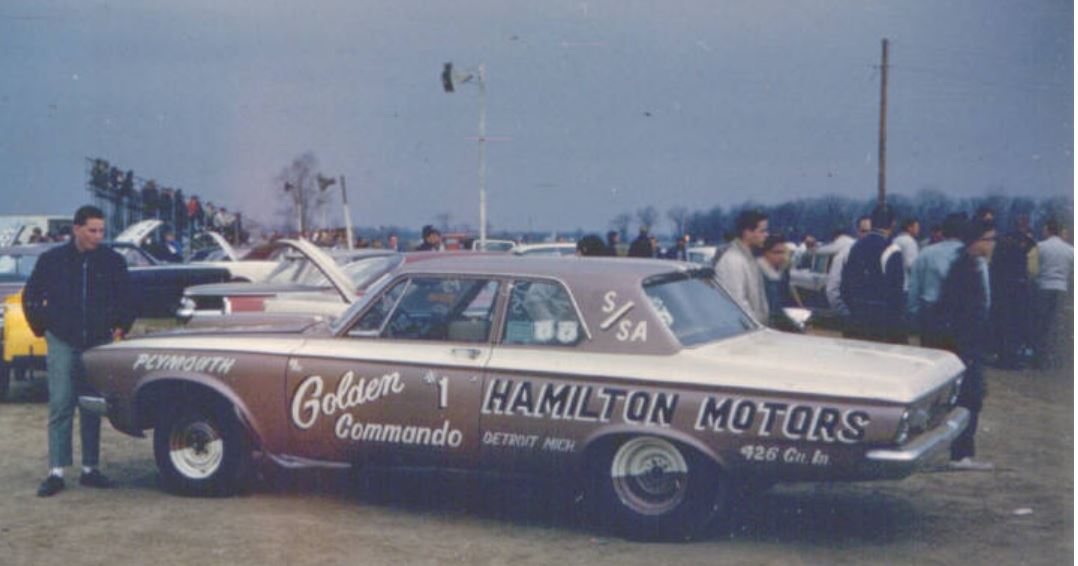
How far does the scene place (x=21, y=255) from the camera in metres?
13.9

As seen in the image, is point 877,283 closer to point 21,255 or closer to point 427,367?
point 427,367

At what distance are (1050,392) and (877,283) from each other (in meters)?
3.46

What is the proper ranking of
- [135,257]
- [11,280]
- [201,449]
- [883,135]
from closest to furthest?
[201,449]
[11,280]
[135,257]
[883,135]

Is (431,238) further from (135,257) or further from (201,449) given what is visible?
(201,449)

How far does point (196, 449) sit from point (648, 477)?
2.74 meters

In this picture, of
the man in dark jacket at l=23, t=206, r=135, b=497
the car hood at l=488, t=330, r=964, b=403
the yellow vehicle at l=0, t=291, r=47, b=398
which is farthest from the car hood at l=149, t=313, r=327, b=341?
the yellow vehicle at l=0, t=291, r=47, b=398

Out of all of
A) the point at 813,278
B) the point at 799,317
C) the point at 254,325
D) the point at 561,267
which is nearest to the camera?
the point at 561,267

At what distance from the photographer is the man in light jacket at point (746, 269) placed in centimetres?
820

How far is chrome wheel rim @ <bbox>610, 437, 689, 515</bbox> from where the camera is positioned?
6270 millimetres

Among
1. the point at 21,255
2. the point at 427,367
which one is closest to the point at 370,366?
the point at 427,367

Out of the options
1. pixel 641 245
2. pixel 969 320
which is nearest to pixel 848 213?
pixel 641 245

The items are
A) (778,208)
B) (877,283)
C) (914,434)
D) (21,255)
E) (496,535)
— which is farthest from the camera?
(778,208)

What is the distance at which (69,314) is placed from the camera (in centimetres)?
766

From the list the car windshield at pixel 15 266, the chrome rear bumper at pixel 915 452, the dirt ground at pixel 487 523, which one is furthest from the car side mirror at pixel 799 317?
the car windshield at pixel 15 266
